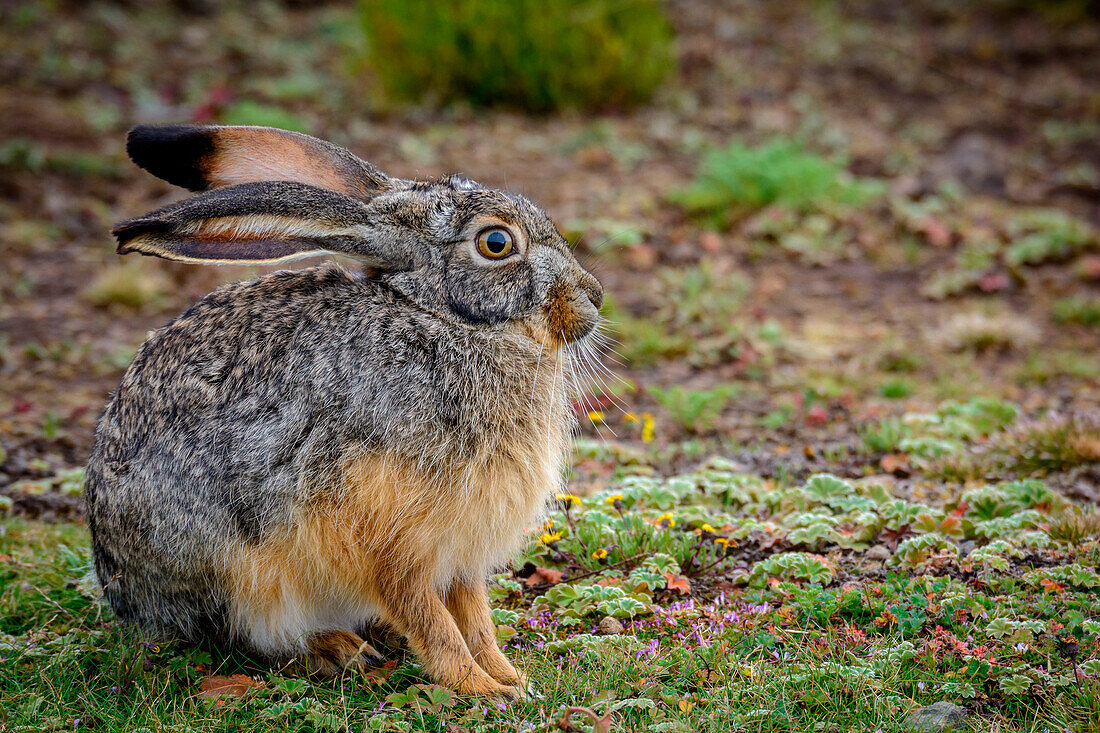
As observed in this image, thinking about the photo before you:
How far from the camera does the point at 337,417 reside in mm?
3434

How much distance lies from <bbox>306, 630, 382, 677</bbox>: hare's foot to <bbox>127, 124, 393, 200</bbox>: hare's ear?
171 centimetres

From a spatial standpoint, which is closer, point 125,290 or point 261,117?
point 125,290

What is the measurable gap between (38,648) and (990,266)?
811 cm

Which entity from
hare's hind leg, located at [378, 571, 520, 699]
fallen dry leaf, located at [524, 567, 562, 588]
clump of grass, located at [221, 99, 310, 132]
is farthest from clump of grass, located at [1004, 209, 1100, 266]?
hare's hind leg, located at [378, 571, 520, 699]

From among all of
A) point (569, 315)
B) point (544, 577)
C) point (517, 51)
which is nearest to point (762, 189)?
point (517, 51)

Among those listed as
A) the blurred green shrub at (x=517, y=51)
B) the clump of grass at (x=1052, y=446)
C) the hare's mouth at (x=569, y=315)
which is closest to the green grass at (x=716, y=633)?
the clump of grass at (x=1052, y=446)

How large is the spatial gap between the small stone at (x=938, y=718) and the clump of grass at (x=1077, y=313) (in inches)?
227

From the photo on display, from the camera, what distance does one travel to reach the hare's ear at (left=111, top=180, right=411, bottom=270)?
3223mm

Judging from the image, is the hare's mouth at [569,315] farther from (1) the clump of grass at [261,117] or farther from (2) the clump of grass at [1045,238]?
(1) the clump of grass at [261,117]

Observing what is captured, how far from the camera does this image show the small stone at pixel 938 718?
3.13 m

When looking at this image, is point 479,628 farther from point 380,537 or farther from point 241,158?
point 241,158

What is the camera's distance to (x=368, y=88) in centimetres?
1259

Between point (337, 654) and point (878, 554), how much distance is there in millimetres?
2308

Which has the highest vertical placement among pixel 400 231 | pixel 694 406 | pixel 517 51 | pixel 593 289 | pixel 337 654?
pixel 517 51
